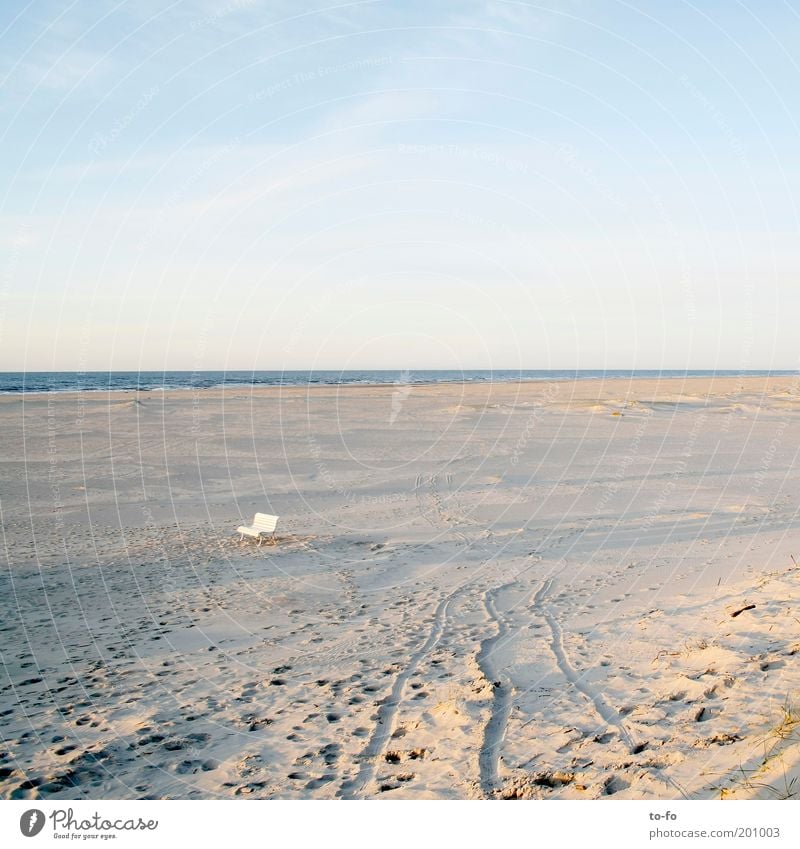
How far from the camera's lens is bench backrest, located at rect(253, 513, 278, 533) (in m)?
12.8

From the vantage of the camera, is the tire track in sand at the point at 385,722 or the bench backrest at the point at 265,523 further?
the bench backrest at the point at 265,523

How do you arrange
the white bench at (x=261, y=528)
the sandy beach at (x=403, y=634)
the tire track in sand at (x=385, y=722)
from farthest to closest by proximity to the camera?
the white bench at (x=261, y=528), the sandy beach at (x=403, y=634), the tire track in sand at (x=385, y=722)

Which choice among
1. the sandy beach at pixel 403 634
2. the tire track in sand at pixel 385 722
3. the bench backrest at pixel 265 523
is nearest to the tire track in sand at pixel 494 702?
the sandy beach at pixel 403 634

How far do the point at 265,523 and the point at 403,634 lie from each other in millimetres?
5351

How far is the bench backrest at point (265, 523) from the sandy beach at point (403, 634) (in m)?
0.36

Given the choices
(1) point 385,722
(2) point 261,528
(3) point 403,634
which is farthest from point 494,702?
(2) point 261,528

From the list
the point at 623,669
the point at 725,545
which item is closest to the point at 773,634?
the point at 623,669

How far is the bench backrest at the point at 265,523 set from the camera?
12773 mm

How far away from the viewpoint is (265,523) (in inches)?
509

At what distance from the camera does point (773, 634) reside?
7043 mm

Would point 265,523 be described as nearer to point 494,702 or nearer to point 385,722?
point 385,722

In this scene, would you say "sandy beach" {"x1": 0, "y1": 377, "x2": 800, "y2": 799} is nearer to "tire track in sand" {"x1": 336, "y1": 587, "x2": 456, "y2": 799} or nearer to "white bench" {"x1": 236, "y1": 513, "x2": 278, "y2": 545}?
"tire track in sand" {"x1": 336, "y1": 587, "x2": 456, "y2": 799}

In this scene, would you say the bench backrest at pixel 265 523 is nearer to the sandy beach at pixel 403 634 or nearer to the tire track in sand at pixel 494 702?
the sandy beach at pixel 403 634

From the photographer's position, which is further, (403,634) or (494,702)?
(403,634)
